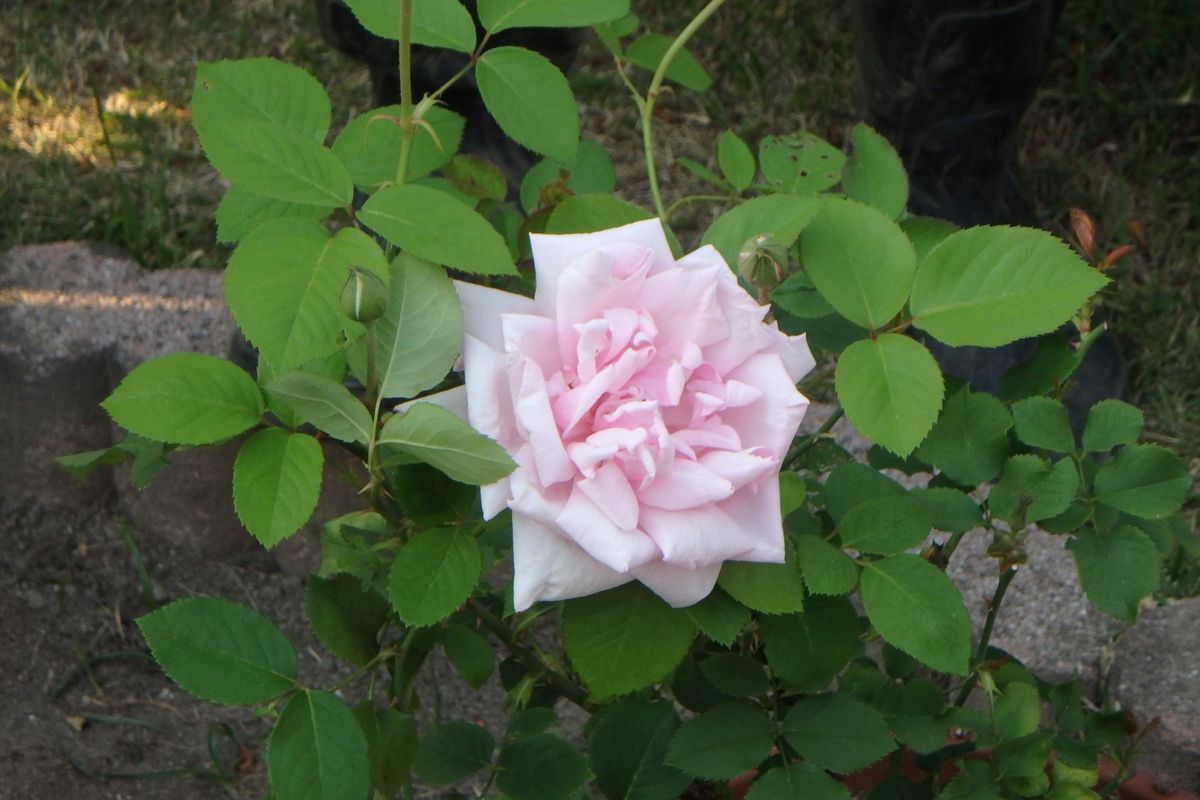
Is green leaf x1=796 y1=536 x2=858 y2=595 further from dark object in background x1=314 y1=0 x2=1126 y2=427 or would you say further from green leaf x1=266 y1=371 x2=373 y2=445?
dark object in background x1=314 y1=0 x2=1126 y2=427

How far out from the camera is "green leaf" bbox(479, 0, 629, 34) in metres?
0.71

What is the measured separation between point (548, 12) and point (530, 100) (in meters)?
0.05

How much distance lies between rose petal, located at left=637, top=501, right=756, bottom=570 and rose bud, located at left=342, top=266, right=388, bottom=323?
136 millimetres

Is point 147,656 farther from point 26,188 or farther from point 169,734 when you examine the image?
point 26,188

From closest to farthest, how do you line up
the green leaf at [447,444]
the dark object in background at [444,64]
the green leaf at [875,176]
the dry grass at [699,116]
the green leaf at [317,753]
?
the green leaf at [447,444], the green leaf at [317,753], the green leaf at [875,176], the dark object in background at [444,64], the dry grass at [699,116]

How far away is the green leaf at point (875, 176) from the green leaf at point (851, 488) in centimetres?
15

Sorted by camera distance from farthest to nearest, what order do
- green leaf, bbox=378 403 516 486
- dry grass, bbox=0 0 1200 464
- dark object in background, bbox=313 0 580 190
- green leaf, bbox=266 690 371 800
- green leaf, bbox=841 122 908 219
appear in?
dry grass, bbox=0 0 1200 464
dark object in background, bbox=313 0 580 190
green leaf, bbox=841 122 908 219
green leaf, bbox=266 690 371 800
green leaf, bbox=378 403 516 486

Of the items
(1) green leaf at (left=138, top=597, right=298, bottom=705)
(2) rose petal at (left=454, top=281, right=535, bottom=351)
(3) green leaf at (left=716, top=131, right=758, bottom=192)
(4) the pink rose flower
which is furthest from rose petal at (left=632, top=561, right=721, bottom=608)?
(3) green leaf at (left=716, top=131, right=758, bottom=192)

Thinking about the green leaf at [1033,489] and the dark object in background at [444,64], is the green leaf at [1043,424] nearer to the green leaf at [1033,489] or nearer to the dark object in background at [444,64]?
the green leaf at [1033,489]

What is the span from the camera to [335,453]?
1.15 metres

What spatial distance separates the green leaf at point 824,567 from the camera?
679mm

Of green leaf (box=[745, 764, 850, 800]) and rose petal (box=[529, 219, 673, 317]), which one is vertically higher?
rose petal (box=[529, 219, 673, 317])

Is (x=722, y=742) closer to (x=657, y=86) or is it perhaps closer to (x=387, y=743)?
(x=387, y=743)

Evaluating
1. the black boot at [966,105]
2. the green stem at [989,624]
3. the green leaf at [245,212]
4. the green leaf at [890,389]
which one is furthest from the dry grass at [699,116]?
the green leaf at [890,389]
